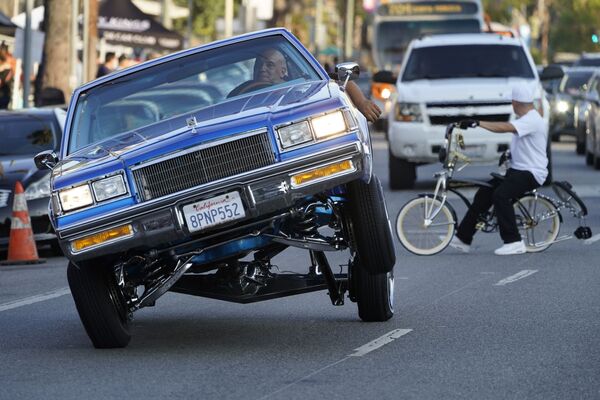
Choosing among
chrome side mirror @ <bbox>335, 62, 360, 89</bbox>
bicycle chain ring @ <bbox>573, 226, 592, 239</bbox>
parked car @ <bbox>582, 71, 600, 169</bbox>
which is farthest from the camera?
parked car @ <bbox>582, 71, 600, 169</bbox>

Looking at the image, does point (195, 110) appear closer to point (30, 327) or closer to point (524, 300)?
point (30, 327)

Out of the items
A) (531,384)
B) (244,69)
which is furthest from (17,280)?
(531,384)

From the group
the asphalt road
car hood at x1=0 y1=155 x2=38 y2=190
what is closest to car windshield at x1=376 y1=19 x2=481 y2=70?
car hood at x1=0 y1=155 x2=38 y2=190

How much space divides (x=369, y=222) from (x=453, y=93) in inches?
534

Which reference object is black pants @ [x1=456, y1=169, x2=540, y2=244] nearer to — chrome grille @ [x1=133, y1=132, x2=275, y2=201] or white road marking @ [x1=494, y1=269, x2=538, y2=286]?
white road marking @ [x1=494, y1=269, x2=538, y2=286]

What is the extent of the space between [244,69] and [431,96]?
1257 cm

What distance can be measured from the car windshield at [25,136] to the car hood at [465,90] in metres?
6.63

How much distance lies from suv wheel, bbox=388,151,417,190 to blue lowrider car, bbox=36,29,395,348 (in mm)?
13229

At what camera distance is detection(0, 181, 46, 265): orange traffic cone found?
1581 cm

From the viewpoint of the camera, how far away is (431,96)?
22.8 m

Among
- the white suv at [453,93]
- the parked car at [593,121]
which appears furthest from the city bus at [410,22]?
the white suv at [453,93]

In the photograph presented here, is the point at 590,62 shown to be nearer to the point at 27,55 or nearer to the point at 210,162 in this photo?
the point at 27,55

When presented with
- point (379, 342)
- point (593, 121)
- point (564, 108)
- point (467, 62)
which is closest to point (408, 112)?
point (467, 62)

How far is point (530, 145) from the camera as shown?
50.3 ft
